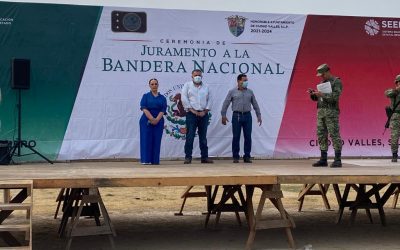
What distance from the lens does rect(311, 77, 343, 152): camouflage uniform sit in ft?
24.7

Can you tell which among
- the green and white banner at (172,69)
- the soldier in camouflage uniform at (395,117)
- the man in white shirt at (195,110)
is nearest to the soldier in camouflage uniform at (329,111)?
the soldier in camouflage uniform at (395,117)

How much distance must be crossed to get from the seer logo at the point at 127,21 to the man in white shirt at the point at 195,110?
133cm

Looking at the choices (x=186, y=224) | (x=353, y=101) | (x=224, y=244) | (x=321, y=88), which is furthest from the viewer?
(x=353, y=101)

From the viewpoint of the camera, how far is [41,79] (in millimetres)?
9508

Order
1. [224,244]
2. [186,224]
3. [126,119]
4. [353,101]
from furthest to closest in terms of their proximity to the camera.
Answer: [353,101] → [126,119] → [186,224] → [224,244]

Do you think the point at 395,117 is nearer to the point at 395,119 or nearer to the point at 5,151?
the point at 395,119

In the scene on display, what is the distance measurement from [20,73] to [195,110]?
258 cm

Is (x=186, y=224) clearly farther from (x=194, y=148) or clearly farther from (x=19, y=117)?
(x=19, y=117)

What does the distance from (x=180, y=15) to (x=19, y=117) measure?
2935mm

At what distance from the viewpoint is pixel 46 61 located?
9516mm

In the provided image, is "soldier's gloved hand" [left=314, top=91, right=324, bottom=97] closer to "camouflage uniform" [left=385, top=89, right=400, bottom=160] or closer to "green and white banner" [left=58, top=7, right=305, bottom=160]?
"camouflage uniform" [left=385, top=89, right=400, bottom=160]

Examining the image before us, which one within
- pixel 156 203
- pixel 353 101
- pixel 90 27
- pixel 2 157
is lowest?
pixel 156 203

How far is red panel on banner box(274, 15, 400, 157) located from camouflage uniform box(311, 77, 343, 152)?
2621mm

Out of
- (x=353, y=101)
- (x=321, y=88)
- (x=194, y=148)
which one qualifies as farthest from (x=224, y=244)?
(x=353, y=101)
